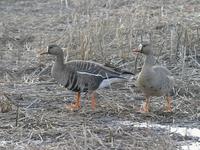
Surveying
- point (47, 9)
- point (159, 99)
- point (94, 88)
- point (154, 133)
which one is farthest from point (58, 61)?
point (47, 9)

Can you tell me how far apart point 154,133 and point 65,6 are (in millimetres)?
9411

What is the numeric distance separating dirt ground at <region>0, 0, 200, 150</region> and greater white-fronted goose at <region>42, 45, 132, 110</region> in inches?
9.2

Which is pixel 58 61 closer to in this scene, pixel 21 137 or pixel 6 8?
pixel 21 137

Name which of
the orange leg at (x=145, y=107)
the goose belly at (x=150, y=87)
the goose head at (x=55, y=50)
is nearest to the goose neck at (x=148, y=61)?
the goose belly at (x=150, y=87)

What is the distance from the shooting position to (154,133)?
27.1 feet

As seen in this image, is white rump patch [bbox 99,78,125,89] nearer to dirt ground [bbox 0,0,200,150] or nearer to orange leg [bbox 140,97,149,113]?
dirt ground [bbox 0,0,200,150]

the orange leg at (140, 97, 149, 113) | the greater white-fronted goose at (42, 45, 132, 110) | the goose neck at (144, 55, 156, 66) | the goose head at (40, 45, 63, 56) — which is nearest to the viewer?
the orange leg at (140, 97, 149, 113)

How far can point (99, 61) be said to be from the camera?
1198 centimetres

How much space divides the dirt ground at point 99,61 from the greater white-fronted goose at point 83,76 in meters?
0.23

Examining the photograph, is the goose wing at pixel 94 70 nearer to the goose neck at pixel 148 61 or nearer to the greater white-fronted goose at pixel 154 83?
the goose neck at pixel 148 61

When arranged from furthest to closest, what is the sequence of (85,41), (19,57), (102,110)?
(19,57), (85,41), (102,110)

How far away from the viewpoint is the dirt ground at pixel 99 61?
818cm

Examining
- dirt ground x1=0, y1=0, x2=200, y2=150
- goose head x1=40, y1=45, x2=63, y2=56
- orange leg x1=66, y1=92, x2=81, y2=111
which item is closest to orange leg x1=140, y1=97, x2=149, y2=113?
dirt ground x1=0, y1=0, x2=200, y2=150

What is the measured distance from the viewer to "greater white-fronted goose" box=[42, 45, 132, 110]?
9.78m
